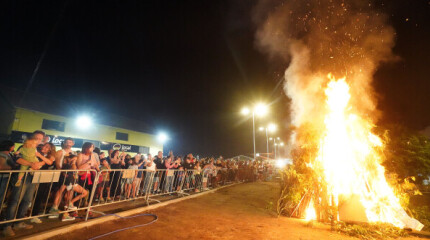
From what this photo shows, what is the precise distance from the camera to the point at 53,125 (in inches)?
757

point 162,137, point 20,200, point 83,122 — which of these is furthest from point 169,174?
point 162,137

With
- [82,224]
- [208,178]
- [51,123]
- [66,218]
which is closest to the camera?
[82,224]

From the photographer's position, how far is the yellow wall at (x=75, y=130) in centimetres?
1733

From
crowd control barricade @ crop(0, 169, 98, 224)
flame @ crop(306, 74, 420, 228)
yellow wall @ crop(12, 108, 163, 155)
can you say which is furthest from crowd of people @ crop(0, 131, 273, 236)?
yellow wall @ crop(12, 108, 163, 155)

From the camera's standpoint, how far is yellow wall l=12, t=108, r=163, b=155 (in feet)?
56.9

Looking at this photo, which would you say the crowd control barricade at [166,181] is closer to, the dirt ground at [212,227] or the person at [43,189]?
the dirt ground at [212,227]

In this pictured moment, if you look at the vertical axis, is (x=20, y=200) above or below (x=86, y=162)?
below

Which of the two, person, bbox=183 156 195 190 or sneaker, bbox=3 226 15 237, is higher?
person, bbox=183 156 195 190

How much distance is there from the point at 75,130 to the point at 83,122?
3.72 feet

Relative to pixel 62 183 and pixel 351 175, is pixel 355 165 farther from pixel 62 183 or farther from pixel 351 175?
pixel 62 183

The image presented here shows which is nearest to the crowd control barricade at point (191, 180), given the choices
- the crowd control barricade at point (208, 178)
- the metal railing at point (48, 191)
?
the crowd control barricade at point (208, 178)

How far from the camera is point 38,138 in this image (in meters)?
A: 5.29

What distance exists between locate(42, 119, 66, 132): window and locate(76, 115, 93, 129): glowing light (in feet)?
4.57

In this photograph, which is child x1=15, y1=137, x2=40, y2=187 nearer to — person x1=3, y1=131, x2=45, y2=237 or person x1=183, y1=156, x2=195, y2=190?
person x1=3, y1=131, x2=45, y2=237
